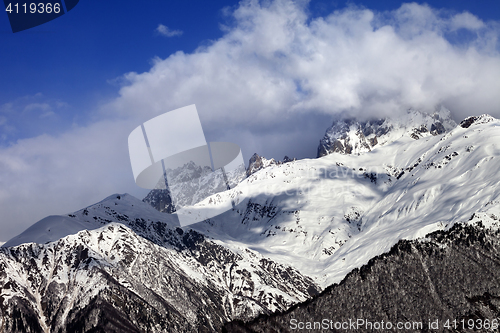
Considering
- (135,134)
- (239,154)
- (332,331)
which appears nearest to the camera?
(135,134)

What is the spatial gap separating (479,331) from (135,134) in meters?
178

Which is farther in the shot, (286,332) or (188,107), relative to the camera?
(286,332)

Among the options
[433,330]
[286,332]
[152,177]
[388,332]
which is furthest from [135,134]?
[433,330]

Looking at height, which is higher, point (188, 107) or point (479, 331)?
point (188, 107)

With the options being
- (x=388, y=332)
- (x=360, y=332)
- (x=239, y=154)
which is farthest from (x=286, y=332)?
(x=239, y=154)

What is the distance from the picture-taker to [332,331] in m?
197

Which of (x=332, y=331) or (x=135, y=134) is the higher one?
(x=135, y=134)

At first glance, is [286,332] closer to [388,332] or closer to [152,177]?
[388,332]

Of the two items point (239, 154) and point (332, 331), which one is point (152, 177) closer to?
point (239, 154)

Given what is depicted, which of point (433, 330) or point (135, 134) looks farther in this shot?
point (433, 330)

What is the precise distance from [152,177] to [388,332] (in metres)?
131

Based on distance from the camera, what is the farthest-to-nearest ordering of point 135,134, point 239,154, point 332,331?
point 332,331 < point 239,154 < point 135,134

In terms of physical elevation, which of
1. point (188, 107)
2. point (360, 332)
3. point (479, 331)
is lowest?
point (479, 331)

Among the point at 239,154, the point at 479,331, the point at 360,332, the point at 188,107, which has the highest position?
the point at 188,107
